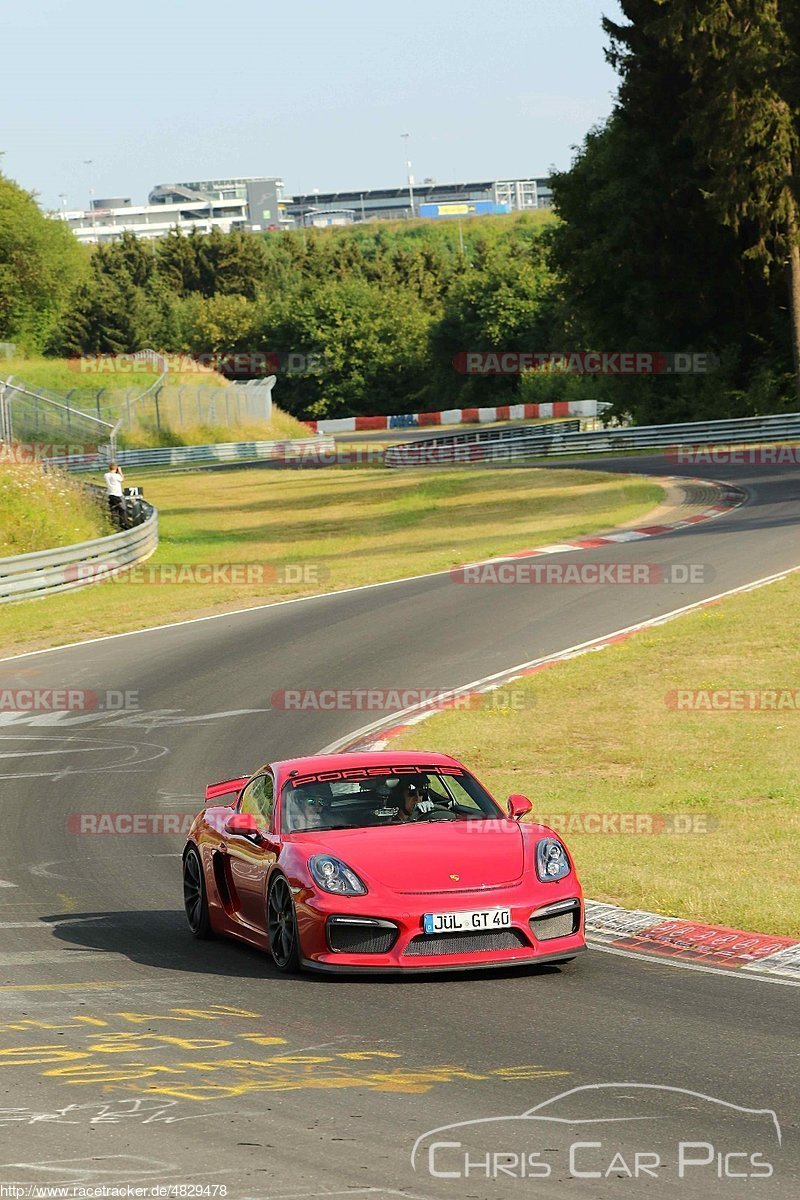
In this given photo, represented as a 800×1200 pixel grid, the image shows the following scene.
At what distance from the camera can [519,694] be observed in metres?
20.7

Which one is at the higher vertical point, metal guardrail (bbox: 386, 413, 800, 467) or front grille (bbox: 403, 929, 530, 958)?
metal guardrail (bbox: 386, 413, 800, 467)

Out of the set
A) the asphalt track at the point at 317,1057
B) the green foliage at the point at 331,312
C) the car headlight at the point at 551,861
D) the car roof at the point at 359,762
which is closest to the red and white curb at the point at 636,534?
the asphalt track at the point at 317,1057

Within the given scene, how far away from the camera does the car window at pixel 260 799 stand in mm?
10367

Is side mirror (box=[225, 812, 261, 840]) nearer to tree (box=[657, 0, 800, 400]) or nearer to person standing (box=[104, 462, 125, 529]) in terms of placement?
person standing (box=[104, 462, 125, 529])

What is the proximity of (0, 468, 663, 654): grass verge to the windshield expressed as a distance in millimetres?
17279

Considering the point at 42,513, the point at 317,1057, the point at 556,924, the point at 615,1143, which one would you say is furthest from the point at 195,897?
the point at 42,513

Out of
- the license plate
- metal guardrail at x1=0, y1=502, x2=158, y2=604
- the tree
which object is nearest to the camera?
the license plate

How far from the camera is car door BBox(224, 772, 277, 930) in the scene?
9898 millimetres

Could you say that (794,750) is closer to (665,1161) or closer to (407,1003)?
(407,1003)

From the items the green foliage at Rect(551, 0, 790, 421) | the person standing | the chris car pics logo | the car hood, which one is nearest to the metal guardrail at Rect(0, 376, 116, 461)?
the person standing

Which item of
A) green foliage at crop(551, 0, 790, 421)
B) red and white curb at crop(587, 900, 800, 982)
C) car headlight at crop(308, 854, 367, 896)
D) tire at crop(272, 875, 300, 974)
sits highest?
green foliage at crop(551, 0, 790, 421)

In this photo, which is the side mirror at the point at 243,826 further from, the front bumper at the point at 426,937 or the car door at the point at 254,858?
the front bumper at the point at 426,937

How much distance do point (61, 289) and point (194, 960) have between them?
359 ft

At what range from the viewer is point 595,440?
5944 cm
